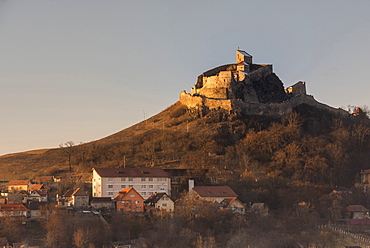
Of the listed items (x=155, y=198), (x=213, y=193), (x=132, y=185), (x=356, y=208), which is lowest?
(x=356, y=208)

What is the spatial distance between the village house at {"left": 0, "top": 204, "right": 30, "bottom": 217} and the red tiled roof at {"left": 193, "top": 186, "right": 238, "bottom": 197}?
55.0 feet

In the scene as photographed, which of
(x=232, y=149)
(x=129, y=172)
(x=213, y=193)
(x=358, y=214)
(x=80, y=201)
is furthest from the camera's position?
(x=232, y=149)

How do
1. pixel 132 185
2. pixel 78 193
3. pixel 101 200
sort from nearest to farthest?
pixel 101 200 → pixel 78 193 → pixel 132 185

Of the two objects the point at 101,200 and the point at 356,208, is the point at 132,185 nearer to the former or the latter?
the point at 101,200

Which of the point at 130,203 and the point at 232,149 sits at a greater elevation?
the point at 232,149

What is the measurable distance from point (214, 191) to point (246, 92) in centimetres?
3261

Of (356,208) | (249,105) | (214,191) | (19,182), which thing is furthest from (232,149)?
(19,182)

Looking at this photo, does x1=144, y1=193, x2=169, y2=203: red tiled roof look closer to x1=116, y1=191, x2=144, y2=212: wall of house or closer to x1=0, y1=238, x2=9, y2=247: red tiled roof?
x1=116, y1=191, x2=144, y2=212: wall of house

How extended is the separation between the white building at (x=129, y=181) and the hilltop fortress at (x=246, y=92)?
1020 inches

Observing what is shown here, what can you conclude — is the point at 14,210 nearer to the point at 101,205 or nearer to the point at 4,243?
the point at 4,243

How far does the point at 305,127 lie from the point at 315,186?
759 inches

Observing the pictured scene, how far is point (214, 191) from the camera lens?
59.8 metres

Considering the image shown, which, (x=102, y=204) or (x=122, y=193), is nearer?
(x=102, y=204)

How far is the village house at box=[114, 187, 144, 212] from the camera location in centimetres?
5450
